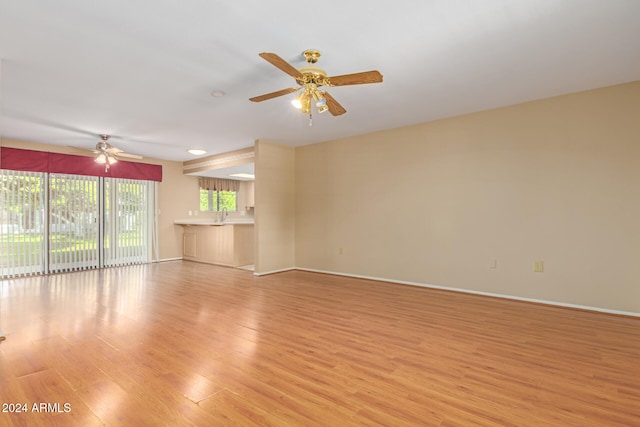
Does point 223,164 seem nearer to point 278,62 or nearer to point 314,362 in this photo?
point 278,62

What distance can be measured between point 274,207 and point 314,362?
400 centimetres

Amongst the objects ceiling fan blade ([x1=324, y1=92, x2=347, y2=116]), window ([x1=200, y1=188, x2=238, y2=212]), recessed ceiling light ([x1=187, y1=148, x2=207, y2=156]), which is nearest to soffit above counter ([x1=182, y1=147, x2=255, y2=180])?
recessed ceiling light ([x1=187, y1=148, x2=207, y2=156])

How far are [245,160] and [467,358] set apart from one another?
17.3ft

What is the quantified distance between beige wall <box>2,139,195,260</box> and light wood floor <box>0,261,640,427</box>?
11.2 feet

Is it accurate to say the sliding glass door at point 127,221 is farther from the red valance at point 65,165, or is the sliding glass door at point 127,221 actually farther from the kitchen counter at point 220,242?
the kitchen counter at point 220,242

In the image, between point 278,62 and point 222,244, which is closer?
point 278,62

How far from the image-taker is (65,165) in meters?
6.00

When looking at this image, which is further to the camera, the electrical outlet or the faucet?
the faucet

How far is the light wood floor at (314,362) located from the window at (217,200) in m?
4.50

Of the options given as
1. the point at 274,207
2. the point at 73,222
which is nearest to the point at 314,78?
the point at 274,207

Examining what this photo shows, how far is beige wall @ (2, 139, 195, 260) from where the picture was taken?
7.50 meters

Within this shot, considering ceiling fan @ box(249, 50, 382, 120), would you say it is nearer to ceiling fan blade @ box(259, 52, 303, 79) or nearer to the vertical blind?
ceiling fan blade @ box(259, 52, 303, 79)

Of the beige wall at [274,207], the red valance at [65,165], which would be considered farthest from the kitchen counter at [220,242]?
the red valance at [65,165]

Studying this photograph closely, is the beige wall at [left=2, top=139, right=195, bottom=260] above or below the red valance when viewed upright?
below
